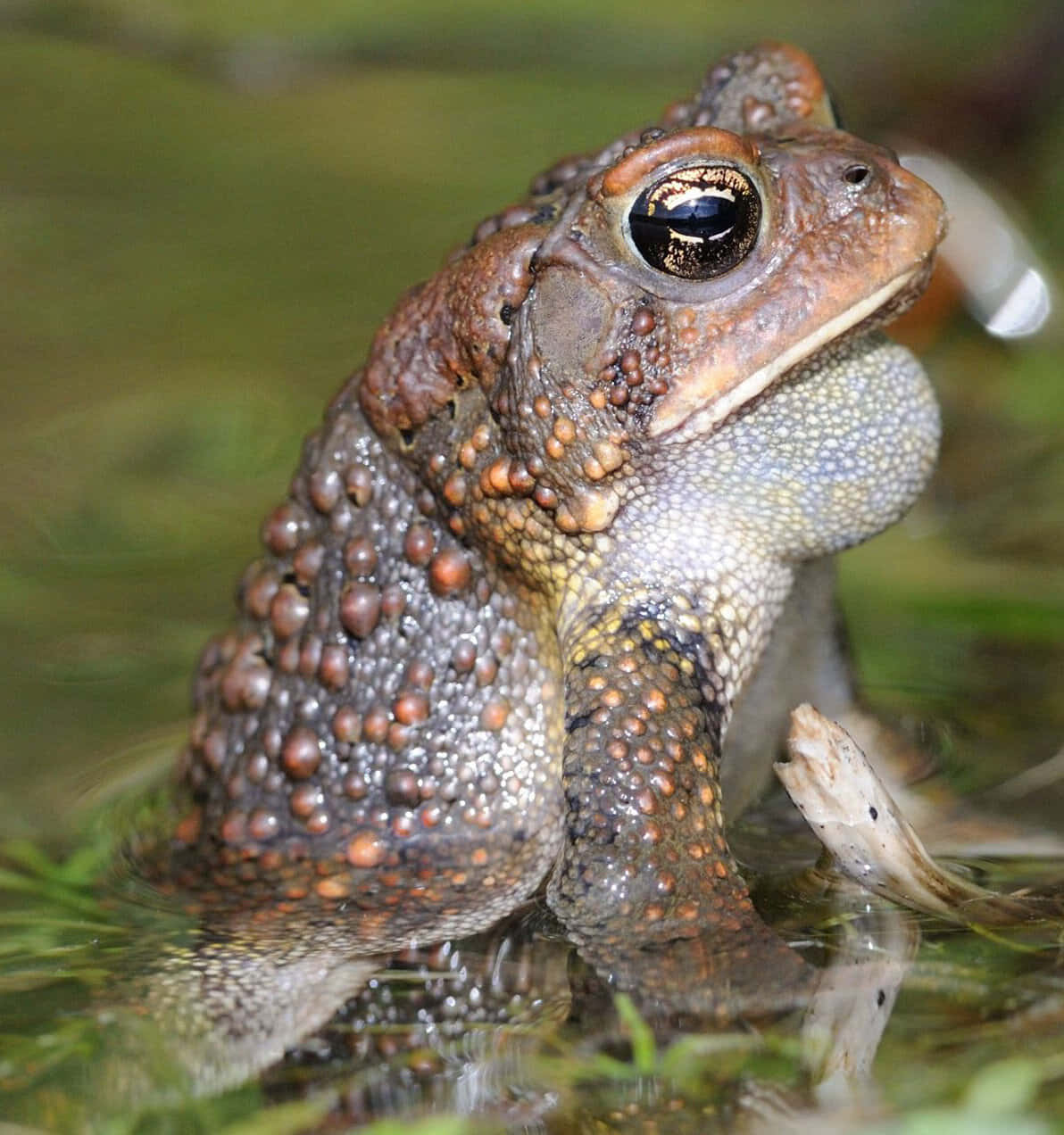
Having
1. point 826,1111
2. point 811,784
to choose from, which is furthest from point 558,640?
point 826,1111

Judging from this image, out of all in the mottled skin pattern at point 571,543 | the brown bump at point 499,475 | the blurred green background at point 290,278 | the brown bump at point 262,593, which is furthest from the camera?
the blurred green background at point 290,278

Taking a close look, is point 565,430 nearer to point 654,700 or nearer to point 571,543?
point 571,543

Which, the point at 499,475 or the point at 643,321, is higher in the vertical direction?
the point at 643,321

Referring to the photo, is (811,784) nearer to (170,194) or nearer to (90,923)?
(90,923)

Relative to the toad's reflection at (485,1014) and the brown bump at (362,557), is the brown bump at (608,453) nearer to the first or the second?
the brown bump at (362,557)

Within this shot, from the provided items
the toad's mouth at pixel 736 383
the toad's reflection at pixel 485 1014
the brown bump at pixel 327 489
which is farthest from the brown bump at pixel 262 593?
the toad's mouth at pixel 736 383

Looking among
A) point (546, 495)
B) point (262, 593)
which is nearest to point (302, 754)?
point (262, 593)

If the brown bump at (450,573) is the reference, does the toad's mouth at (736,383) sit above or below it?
above
